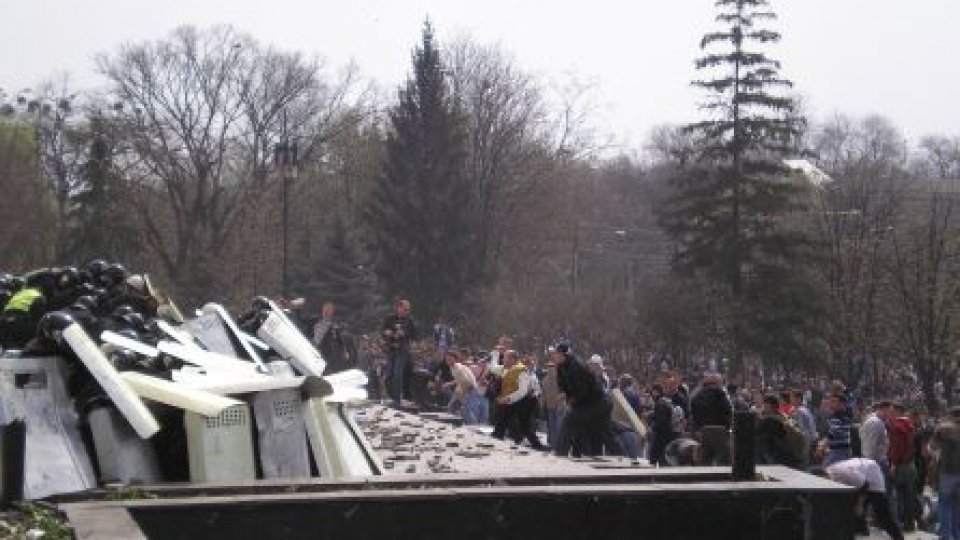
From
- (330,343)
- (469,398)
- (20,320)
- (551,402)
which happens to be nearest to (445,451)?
(20,320)

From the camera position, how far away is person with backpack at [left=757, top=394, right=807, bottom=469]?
46.3ft

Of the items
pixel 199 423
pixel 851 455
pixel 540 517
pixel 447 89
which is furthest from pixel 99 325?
pixel 447 89

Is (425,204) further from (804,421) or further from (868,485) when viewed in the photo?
(868,485)

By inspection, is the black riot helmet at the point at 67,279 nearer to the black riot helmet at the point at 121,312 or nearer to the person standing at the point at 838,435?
the black riot helmet at the point at 121,312

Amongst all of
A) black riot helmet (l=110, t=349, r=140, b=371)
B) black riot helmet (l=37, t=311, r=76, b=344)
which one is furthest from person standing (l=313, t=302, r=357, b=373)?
black riot helmet (l=37, t=311, r=76, b=344)

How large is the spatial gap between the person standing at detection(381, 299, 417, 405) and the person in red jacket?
8127mm

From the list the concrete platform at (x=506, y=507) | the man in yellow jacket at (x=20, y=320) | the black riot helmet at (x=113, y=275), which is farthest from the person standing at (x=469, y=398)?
the concrete platform at (x=506, y=507)

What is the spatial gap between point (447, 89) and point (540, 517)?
4818 centimetres

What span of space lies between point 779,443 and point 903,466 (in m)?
3.75

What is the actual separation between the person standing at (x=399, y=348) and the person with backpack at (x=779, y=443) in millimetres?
9266

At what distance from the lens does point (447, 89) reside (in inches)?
2196

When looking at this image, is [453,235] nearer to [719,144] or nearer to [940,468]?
[719,144]

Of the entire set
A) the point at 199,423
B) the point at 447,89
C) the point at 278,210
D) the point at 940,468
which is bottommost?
the point at 940,468

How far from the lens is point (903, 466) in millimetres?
17203
